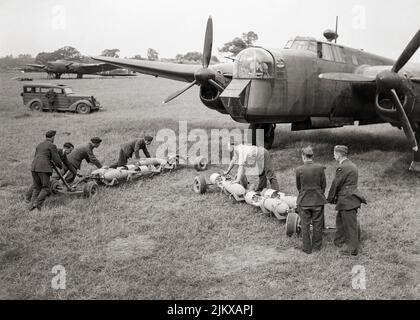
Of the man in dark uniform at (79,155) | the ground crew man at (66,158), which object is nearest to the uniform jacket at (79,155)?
the man in dark uniform at (79,155)

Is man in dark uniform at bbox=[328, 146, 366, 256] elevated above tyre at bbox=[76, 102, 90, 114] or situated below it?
below

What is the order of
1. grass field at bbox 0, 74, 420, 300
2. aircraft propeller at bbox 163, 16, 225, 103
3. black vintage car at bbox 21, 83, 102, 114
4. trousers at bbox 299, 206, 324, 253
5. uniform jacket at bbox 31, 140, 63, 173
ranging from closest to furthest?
grass field at bbox 0, 74, 420, 300, trousers at bbox 299, 206, 324, 253, uniform jacket at bbox 31, 140, 63, 173, aircraft propeller at bbox 163, 16, 225, 103, black vintage car at bbox 21, 83, 102, 114

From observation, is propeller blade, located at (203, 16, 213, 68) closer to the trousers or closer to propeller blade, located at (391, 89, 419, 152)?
propeller blade, located at (391, 89, 419, 152)

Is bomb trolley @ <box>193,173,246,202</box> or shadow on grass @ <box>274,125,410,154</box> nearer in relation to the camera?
bomb trolley @ <box>193,173,246,202</box>

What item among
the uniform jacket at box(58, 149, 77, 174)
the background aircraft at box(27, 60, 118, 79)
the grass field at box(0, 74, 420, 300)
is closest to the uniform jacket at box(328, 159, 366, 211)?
the grass field at box(0, 74, 420, 300)

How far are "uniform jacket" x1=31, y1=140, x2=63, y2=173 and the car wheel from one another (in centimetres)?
1659

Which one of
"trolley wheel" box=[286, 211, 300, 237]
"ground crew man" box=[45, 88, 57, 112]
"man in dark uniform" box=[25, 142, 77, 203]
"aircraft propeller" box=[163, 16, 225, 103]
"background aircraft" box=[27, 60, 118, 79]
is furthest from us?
"background aircraft" box=[27, 60, 118, 79]

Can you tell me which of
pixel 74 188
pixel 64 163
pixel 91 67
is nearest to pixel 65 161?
pixel 64 163

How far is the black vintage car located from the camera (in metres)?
26.2

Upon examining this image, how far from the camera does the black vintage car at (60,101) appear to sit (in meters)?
26.2

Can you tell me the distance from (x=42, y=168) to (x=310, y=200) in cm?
621

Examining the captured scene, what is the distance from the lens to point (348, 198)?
7.50 metres

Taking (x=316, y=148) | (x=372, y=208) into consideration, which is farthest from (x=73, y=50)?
(x=372, y=208)

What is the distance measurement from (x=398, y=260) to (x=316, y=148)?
955 centimetres
